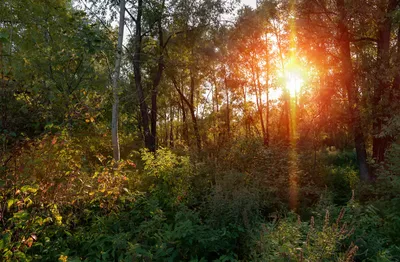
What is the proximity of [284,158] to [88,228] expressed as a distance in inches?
247

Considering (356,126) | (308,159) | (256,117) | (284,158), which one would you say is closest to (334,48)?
(356,126)

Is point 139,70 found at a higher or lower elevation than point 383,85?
higher

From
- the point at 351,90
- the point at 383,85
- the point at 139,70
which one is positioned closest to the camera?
the point at 383,85

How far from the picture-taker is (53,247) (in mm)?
4301

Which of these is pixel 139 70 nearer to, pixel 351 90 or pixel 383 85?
pixel 351 90

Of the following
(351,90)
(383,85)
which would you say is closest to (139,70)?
(351,90)

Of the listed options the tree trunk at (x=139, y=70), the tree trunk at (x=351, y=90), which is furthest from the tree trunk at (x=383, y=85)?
the tree trunk at (x=139, y=70)

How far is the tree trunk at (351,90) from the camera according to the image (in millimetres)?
10664

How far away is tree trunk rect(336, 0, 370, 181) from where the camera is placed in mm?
10664

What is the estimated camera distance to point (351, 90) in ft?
35.4

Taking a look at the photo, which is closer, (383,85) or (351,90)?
(383,85)

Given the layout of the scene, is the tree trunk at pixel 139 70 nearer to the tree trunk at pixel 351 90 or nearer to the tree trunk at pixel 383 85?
the tree trunk at pixel 351 90

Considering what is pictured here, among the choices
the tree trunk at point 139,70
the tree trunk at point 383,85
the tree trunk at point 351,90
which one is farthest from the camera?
the tree trunk at point 139,70

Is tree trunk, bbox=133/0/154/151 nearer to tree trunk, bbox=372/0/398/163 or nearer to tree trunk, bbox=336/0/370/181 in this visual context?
tree trunk, bbox=336/0/370/181
